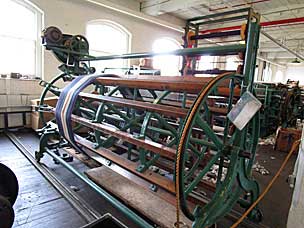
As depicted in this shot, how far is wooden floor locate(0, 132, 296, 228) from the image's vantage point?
1.83 meters

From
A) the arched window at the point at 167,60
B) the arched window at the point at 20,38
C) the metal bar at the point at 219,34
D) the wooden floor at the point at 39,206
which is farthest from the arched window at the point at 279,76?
the wooden floor at the point at 39,206

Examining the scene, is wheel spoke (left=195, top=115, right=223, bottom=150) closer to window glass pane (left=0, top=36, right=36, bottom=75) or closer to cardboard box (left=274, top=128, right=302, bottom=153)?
cardboard box (left=274, top=128, right=302, bottom=153)

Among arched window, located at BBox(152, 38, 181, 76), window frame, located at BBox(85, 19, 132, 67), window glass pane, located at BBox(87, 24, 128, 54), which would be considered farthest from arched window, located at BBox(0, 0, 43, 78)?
arched window, located at BBox(152, 38, 181, 76)

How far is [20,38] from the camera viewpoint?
15.9 feet

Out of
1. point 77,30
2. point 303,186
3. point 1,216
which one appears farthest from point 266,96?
point 1,216

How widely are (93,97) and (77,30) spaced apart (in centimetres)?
436

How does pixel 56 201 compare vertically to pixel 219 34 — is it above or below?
below

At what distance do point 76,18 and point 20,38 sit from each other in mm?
1418

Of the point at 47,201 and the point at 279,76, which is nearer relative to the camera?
the point at 47,201

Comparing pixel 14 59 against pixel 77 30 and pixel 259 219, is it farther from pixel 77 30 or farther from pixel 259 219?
pixel 259 219

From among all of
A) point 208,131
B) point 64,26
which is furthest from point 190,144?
point 64,26

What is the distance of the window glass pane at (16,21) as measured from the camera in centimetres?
459

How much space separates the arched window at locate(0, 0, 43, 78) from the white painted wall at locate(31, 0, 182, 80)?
7.3 inches

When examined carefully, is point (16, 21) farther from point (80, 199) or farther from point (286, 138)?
point (286, 138)
